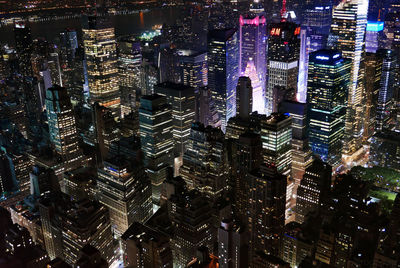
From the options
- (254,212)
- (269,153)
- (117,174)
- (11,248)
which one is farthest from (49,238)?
(269,153)

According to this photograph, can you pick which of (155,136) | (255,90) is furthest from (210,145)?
(255,90)

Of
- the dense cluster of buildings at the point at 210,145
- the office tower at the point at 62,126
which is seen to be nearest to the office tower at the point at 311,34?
the dense cluster of buildings at the point at 210,145

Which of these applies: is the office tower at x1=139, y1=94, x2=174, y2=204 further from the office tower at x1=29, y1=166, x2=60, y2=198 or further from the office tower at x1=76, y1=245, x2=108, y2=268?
the office tower at x1=76, y1=245, x2=108, y2=268

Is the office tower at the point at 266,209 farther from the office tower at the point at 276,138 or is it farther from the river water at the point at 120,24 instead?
the river water at the point at 120,24

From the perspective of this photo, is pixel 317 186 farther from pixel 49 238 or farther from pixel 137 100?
pixel 137 100

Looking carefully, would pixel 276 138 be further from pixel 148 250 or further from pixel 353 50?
pixel 353 50
